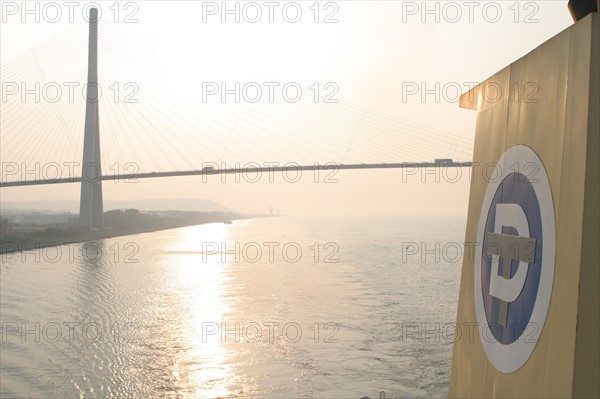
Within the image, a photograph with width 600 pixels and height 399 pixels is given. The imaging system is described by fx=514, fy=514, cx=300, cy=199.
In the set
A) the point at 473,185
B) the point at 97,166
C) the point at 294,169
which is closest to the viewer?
the point at 473,185

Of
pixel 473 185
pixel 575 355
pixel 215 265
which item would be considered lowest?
pixel 215 265

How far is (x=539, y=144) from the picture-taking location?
1.51 m

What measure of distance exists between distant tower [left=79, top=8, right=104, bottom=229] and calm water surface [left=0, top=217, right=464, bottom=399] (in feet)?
36.5

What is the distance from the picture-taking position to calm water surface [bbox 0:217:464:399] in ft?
21.2

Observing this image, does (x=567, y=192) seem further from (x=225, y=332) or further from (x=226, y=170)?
(x=226, y=170)

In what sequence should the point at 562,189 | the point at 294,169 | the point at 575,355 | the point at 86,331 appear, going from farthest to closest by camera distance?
the point at 294,169
the point at 86,331
the point at 562,189
the point at 575,355

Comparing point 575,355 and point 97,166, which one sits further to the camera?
point 97,166

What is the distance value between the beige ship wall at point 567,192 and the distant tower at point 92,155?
31.7m

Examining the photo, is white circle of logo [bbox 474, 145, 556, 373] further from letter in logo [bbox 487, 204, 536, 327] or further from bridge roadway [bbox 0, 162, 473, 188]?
bridge roadway [bbox 0, 162, 473, 188]

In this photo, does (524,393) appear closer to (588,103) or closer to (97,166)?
(588,103)

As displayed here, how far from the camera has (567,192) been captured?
52.2 inches

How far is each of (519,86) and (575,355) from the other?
0.87m

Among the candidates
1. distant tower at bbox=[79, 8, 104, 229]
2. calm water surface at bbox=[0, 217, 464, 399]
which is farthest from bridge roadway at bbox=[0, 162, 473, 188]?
calm water surface at bbox=[0, 217, 464, 399]

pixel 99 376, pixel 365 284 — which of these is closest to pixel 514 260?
pixel 99 376
